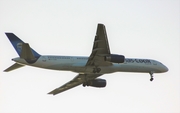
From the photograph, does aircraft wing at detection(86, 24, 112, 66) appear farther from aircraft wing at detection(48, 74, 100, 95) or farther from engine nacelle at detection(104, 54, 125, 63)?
aircraft wing at detection(48, 74, 100, 95)

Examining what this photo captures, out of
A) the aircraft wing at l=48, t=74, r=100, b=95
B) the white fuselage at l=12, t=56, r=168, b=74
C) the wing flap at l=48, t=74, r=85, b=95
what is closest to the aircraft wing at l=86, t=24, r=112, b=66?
the white fuselage at l=12, t=56, r=168, b=74

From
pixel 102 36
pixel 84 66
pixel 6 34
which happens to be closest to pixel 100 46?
pixel 102 36

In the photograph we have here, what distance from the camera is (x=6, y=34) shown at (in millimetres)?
39312

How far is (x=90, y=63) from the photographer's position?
39625mm

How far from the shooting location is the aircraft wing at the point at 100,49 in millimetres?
34812

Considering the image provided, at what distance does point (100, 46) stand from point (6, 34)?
10.8 meters

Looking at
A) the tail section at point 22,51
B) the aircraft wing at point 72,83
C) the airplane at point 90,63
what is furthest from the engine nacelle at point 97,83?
the tail section at point 22,51

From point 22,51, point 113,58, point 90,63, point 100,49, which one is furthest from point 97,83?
point 22,51

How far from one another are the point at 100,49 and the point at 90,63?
3255 millimetres

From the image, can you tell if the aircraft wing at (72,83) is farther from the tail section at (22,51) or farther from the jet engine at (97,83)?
the tail section at (22,51)

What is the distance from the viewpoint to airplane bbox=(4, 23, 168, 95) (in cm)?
3644

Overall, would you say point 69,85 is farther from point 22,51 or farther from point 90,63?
point 22,51

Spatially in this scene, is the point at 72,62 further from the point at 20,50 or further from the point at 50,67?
the point at 20,50

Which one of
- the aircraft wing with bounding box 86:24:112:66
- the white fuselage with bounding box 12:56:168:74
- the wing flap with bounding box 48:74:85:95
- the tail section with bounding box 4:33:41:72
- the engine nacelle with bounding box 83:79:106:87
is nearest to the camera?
the aircraft wing with bounding box 86:24:112:66
